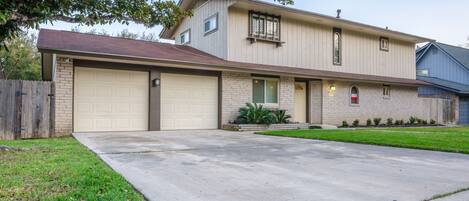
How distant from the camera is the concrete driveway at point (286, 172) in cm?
385

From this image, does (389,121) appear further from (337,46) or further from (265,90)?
(265,90)

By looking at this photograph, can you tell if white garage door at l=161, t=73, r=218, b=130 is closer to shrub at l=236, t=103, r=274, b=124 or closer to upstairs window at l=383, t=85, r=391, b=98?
shrub at l=236, t=103, r=274, b=124

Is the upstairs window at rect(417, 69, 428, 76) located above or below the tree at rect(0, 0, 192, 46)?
above

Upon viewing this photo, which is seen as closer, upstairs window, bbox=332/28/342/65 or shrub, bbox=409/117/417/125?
upstairs window, bbox=332/28/342/65

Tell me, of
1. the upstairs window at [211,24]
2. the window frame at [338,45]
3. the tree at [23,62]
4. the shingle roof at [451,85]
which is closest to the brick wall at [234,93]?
the upstairs window at [211,24]

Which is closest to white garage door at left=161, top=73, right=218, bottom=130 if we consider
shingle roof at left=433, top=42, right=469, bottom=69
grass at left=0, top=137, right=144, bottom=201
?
grass at left=0, top=137, right=144, bottom=201

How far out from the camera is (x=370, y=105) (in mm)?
19359

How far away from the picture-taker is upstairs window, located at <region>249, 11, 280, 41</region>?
15875 millimetres

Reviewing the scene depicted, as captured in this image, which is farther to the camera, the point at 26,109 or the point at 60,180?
the point at 26,109

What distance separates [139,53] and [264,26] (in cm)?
591

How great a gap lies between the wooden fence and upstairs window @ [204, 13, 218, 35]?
761 cm

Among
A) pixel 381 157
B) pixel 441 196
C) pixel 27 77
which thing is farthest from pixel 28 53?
pixel 441 196

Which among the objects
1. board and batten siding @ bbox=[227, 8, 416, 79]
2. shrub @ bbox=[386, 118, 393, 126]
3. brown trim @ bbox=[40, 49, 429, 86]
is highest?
board and batten siding @ bbox=[227, 8, 416, 79]

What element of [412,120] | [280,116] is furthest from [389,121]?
[280,116]
